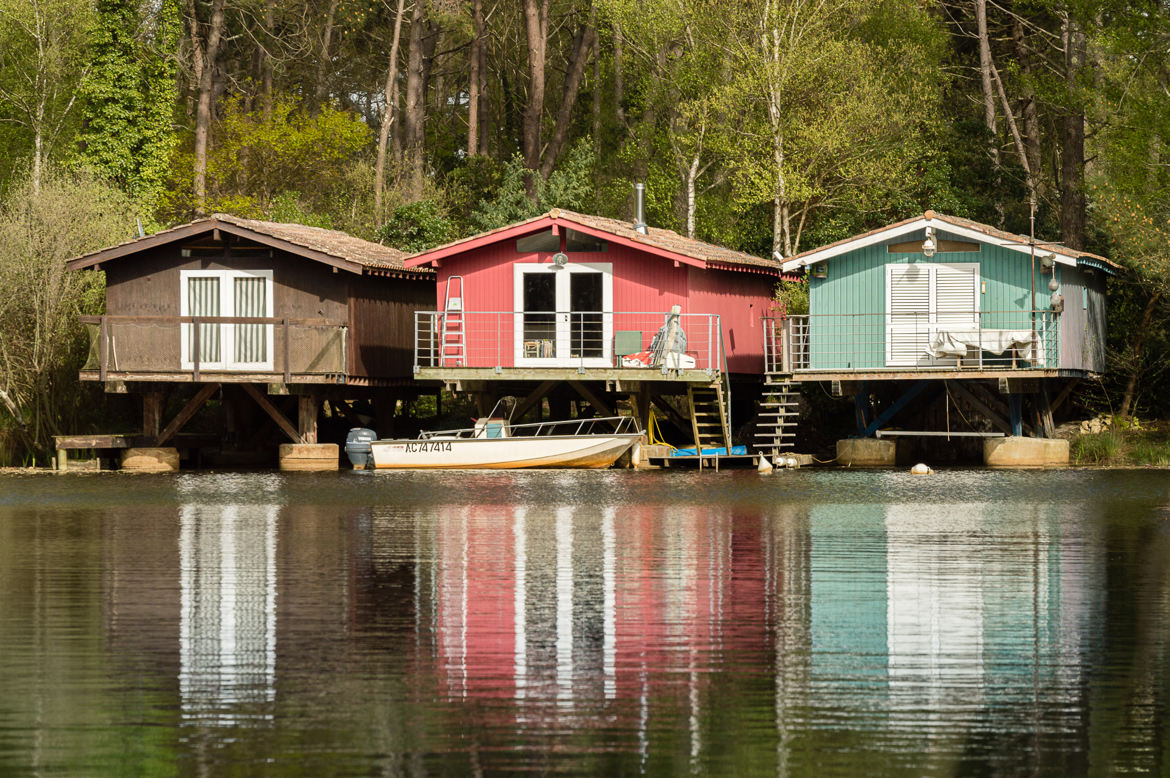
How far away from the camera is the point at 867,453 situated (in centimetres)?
3534

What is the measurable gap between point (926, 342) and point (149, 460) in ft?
55.1

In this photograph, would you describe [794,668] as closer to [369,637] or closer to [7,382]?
[369,637]

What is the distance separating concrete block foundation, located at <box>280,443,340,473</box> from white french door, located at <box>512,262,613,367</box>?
15.8 feet

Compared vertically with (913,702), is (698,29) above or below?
above

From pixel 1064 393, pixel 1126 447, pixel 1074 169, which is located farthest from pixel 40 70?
pixel 1126 447

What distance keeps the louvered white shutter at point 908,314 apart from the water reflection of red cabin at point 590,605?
572 inches

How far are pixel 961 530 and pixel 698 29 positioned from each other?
27619 mm

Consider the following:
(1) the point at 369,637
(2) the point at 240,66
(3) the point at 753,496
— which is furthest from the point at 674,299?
(2) the point at 240,66

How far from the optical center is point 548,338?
1384 inches

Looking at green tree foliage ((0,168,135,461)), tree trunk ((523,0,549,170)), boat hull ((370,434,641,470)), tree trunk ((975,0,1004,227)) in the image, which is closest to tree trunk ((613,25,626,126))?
tree trunk ((523,0,549,170))

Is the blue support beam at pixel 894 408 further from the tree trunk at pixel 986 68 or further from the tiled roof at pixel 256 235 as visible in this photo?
the tree trunk at pixel 986 68

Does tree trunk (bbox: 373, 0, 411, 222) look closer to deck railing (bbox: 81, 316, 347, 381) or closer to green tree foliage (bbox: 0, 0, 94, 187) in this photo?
green tree foliage (bbox: 0, 0, 94, 187)

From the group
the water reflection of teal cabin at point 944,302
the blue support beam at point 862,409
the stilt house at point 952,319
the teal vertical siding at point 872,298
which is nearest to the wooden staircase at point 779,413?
the stilt house at point 952,319

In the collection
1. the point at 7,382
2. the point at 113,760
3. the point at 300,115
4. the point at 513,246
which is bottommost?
the point at 113,760
